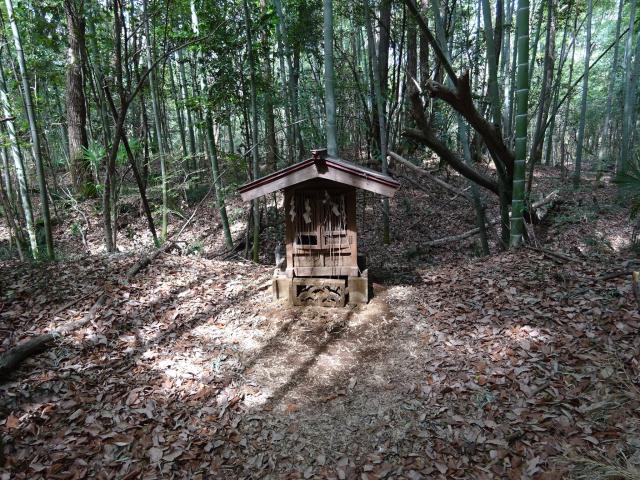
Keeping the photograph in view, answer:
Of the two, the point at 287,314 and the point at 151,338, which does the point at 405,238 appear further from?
the point at 151,338

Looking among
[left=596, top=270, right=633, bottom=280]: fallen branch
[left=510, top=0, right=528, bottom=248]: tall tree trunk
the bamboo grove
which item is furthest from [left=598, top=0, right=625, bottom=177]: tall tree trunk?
[left=596, top=270, right=633, bottom=280]: fallen branch

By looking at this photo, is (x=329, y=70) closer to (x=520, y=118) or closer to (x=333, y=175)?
(x=333, y=175)

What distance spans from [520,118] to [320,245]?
11.1 feet

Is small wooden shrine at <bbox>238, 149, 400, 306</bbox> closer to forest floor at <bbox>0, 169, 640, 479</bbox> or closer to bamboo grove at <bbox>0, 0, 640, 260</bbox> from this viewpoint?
forest floor at <bbox>0, 169, 640, 479</bbox>

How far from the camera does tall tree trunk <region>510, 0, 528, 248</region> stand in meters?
5.01

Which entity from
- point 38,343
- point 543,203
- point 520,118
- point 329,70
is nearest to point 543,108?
point 520,118

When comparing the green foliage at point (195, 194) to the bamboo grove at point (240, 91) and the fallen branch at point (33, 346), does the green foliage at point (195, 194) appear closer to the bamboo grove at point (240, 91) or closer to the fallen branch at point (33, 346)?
the bamboo grove at point (240, 91)

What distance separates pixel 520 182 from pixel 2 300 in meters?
7.12

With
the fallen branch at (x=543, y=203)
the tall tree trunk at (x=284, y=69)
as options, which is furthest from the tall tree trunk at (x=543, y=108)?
the tall tree trunk at (x=284, y=69)

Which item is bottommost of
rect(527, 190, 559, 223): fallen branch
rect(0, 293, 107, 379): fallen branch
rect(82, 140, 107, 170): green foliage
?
rect(0, 293, 107, 379): fallen branch

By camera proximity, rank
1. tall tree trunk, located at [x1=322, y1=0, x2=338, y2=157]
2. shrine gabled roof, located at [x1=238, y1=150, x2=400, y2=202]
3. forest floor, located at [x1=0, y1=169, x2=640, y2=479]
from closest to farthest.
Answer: forest floor, located at [x1=0, y1=169, x2=640, y2=479] → shrine gabled roof, located at [x1=238, y1=150, x2=400, y2=202] → tall tree trunk, located at [x1=322, y1=0, x2=338, y2=157]

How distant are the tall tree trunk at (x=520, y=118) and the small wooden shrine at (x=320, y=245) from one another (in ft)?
8.11

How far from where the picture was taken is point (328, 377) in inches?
167

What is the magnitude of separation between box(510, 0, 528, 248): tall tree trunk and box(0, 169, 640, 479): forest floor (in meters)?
0.52
